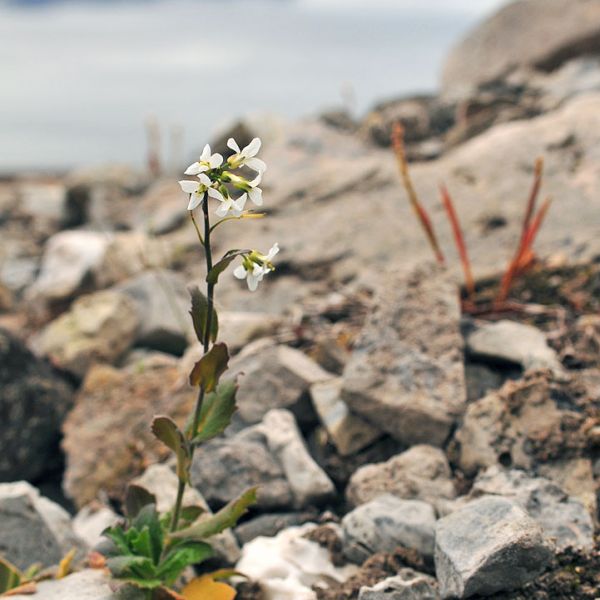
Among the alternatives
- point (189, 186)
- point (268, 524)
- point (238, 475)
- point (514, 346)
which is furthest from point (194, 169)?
point (514, 346)

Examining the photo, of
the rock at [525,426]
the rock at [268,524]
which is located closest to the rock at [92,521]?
the rock at [268,524]

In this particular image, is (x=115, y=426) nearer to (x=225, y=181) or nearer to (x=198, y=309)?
(x=198, y=309)

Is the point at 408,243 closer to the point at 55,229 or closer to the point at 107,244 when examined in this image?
the point at 107,244

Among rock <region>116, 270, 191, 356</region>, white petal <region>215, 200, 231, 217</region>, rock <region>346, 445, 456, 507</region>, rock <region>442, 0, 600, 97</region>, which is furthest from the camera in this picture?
rock <region>442, 0, 600, 97</region>

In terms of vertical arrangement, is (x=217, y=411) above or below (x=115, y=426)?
above

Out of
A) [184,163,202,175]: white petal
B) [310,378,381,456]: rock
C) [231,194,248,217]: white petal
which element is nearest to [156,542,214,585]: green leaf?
[310,378,381,456]: rock

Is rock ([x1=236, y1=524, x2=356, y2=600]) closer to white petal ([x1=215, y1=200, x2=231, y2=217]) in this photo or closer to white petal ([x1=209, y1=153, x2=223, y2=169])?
white petal ([x1=215, y1=200, x2=231, y2=217])

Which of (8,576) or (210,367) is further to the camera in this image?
(8,576)

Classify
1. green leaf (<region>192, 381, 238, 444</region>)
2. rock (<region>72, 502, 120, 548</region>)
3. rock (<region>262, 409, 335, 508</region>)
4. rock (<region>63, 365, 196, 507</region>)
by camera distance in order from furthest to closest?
rock (<region>63, 365, 196, 507</region>) → rock (<region>72, 502, 120, 548</region>) → rock (<region>262, 409, 335, 508</region>) → green leaf (<region>192, 381, 238, 444</region>)
